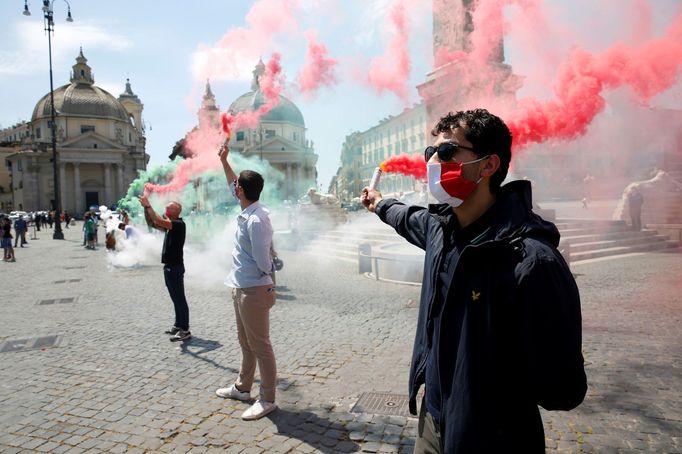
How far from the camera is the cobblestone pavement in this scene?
3842 mm

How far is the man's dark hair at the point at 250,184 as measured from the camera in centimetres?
438

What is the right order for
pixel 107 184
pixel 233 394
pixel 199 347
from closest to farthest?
pixel 233 394 < pixel 199 347 < pixel 107 184

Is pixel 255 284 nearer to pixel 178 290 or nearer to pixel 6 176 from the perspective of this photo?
pixel 178 290

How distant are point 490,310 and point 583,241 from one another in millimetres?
15766

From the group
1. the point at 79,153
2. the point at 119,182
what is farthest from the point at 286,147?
the point at 79,153

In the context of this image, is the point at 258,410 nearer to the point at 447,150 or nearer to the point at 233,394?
the point at 233,394

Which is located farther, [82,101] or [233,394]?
[82,101]

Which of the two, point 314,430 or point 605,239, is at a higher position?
point 605,239

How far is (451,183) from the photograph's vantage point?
1.95 m

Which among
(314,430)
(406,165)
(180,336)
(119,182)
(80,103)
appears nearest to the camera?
(314,430)

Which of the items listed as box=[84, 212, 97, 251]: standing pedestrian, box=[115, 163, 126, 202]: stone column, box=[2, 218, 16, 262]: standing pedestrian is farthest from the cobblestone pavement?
box=[115, 163, 126, 202]: stone column

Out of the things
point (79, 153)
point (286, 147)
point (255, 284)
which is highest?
point (286, 147)

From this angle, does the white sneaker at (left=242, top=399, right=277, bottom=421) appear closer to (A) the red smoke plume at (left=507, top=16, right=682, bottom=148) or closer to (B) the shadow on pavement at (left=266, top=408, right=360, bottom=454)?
(B) the shadow on pavement at (left=266, top=408, right=360, bottom=454)

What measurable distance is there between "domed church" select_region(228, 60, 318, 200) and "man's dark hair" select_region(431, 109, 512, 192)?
246 ft
